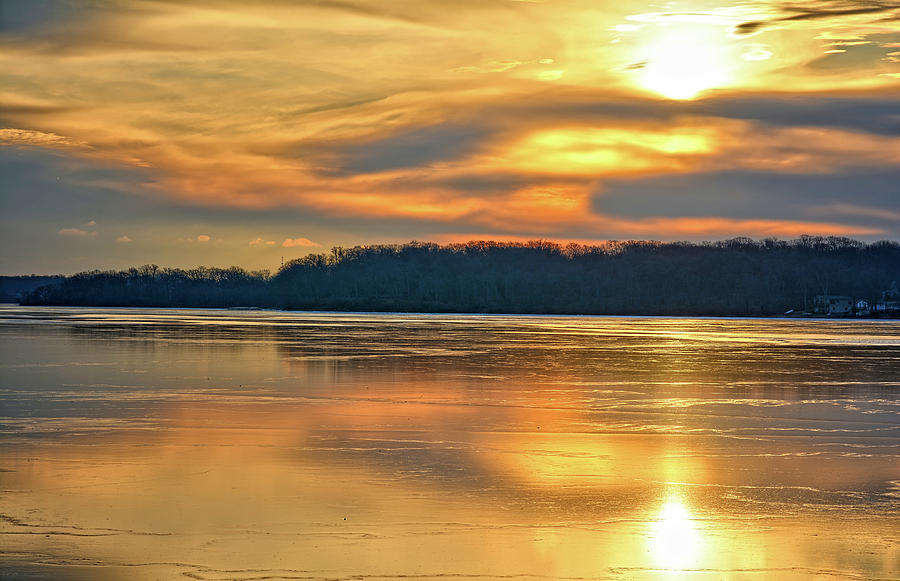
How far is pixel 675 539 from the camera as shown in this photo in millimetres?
8133

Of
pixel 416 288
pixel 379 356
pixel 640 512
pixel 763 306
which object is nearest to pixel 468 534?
pixel 640 512

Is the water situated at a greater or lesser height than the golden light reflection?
greater

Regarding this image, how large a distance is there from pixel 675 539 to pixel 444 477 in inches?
124

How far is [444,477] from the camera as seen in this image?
10.6 m

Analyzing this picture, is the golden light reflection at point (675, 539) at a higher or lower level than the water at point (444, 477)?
lower

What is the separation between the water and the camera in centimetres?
748

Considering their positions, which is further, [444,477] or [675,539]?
[444,477]

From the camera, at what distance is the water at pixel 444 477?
748 centimetres

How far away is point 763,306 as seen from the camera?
13188cm

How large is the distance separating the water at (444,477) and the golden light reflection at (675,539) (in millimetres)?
28

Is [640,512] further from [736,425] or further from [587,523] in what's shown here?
[736,425]

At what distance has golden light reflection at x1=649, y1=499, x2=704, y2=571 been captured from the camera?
7496mm

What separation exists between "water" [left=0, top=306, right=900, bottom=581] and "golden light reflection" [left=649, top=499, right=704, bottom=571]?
1.1 inches

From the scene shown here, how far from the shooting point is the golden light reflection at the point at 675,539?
295 inches
